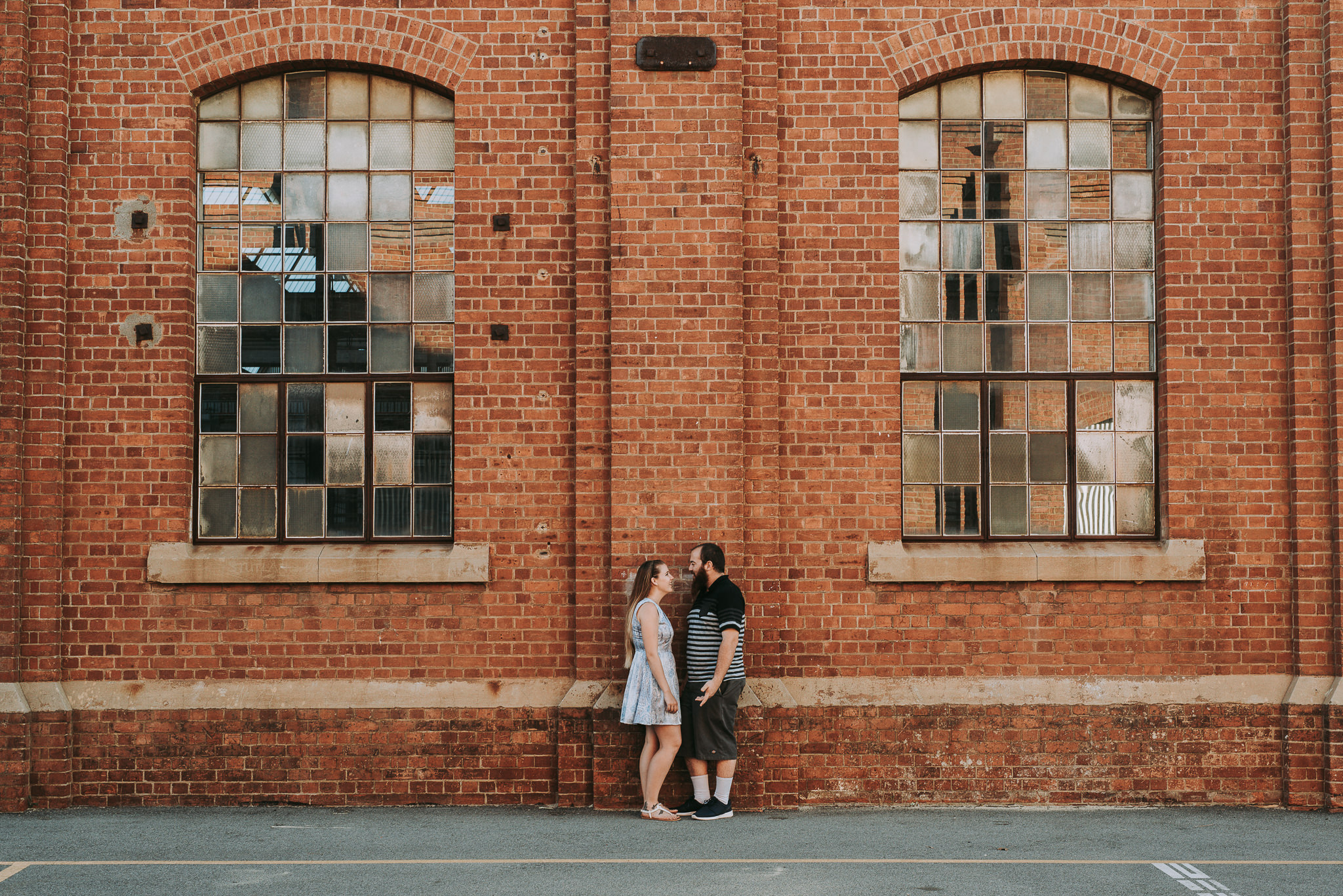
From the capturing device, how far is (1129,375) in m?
7.84

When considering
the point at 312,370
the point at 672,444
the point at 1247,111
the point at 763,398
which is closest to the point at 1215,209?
the point at 1247,111

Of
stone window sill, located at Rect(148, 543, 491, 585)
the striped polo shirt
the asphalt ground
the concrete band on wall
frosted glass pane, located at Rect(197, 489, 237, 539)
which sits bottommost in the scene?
the asphalt ground

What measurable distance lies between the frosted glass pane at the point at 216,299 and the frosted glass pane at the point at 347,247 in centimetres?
72

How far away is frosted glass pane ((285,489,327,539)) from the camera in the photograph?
774cm

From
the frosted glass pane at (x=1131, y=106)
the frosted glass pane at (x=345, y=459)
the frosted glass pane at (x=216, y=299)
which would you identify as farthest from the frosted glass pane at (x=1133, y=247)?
the frosted glass pane at (x=216, y=299)

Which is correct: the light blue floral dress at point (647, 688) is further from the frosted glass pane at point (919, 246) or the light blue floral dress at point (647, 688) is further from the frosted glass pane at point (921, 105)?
the frosted glass pane at point (921, 105)

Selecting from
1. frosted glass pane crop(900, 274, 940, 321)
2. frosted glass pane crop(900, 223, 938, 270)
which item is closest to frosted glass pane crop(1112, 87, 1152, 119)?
frosted glass pane crop(900, 223, 938, 270)

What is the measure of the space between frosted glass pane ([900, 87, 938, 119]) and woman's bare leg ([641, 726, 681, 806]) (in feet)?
15.4

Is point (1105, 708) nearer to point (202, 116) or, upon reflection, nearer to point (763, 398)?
point (763, 398)

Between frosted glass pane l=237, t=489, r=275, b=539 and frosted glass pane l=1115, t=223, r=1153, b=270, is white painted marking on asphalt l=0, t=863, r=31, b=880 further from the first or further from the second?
frosted glass pane l=1115, t=223, r=1153, b=270

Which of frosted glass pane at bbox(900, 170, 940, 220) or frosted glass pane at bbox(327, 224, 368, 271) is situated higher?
frosted glass pane at bbox(900, 170, 940, 220)

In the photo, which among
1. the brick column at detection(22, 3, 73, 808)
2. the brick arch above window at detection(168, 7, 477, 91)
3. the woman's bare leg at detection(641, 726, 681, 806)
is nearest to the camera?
the woman's bare leg at detection(641, 726, 681, 806)

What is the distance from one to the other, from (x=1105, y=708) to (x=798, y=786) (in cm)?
219

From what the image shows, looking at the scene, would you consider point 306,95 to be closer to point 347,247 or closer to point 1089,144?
point 347,247
